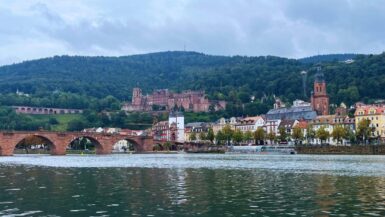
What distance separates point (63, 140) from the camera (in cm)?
12088

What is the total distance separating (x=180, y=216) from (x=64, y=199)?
7728mm

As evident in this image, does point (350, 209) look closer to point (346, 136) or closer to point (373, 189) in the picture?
point (373, 189)

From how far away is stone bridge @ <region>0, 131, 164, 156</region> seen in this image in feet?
368

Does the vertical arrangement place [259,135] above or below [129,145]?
above

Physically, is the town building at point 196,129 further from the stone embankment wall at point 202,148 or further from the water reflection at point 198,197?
the water reflection at point 198,197

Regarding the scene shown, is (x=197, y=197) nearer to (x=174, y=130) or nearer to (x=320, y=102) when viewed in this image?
(x=320, y=102)

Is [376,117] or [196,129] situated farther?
Answer: [196,129]

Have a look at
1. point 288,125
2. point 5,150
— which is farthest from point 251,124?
point 5,150

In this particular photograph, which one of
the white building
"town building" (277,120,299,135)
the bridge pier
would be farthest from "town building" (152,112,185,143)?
the bridge pier

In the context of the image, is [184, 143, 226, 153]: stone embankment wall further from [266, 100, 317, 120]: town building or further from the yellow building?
the yellow building

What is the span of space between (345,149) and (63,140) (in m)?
52.2

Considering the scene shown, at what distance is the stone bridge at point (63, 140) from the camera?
4412 inches

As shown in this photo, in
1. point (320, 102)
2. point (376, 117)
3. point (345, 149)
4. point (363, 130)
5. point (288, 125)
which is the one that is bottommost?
point (345, 149)

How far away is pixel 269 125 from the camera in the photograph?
158875mm
